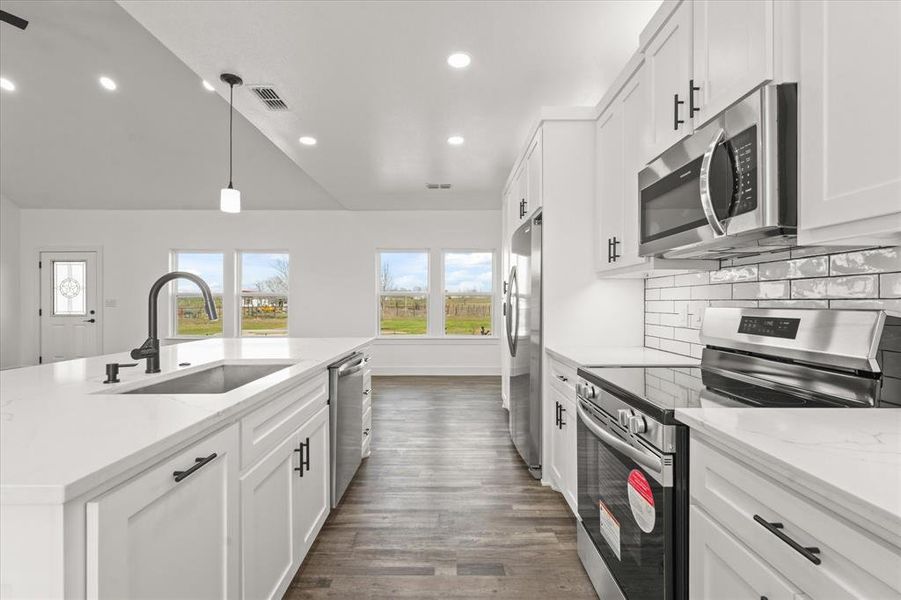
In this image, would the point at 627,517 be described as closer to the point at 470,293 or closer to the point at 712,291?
the point at 712,291

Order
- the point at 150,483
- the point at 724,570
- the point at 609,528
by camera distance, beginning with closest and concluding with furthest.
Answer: the point at 150,483 < the point at 724,570 < the point at 609,528

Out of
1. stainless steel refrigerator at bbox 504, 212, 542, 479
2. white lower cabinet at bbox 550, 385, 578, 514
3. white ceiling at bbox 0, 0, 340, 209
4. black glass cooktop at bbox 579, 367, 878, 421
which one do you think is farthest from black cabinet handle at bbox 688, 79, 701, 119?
white ceiling at bbox 0, 0, 340, 209

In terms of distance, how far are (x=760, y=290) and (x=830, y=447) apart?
1.16m

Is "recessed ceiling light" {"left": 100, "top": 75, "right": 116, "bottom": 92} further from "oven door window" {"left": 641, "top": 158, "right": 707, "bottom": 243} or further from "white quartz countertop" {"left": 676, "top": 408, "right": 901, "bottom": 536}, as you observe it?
"white quartz countertop" {"left": 676, "top": 408, "right": 901, "bottom": 536}

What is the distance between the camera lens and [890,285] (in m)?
1.29

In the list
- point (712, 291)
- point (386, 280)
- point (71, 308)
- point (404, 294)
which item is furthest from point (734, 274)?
point (71, 308)

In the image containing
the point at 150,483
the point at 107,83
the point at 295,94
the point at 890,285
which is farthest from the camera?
the point at 107,83

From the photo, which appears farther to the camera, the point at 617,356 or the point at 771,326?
the point at 617,356

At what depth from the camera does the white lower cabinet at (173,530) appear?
2.60ft

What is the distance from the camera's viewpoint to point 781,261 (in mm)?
1711

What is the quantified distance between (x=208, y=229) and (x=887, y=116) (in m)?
7.86

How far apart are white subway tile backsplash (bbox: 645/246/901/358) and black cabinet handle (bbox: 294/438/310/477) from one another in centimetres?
192

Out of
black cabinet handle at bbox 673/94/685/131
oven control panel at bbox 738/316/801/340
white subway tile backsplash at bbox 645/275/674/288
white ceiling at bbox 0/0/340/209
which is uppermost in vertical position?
white ceiling at bbox 0/0/340/209

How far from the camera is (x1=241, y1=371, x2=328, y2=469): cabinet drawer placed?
1.39 meters
